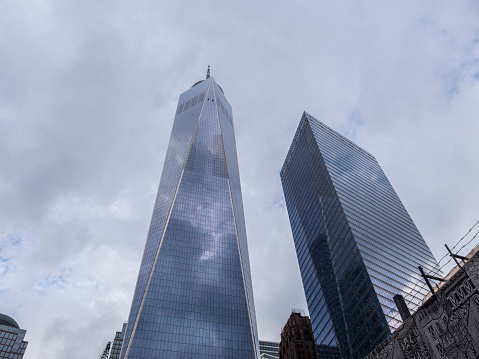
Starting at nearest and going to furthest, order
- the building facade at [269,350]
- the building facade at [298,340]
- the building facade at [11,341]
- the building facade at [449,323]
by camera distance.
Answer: the building facade at [449,323] < the building facade at [298,340] < the building facade at [11,341] < the building facade at [269,350]

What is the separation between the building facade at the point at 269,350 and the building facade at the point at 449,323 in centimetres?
15103

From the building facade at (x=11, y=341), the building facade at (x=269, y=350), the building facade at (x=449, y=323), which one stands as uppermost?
the building facade at (x=11, y=341)

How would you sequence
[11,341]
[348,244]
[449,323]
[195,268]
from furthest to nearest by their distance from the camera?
[11,341], [195,268], [348,244], [449,323]

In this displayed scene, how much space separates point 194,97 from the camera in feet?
604

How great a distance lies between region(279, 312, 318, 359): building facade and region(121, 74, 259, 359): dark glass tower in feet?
55.8

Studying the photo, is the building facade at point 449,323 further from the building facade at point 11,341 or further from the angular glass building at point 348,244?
the building facade at point 11,341

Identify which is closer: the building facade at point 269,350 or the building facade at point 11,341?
the building facade at point 11,341

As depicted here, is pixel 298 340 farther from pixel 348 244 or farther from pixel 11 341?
pixel 11 341

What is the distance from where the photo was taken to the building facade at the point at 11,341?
159m

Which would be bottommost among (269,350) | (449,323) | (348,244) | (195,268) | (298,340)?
(449,323)

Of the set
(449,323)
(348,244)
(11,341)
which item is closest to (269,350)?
(348,244)

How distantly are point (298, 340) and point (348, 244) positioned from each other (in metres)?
37.0

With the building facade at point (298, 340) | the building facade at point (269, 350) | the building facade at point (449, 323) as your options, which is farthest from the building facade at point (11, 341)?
the building facade at point (449, 323)

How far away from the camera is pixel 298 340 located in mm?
111188
